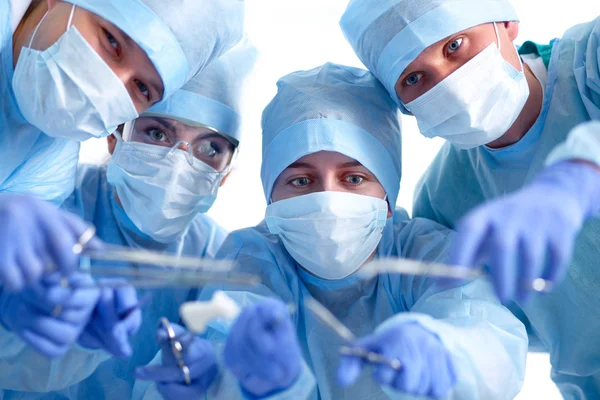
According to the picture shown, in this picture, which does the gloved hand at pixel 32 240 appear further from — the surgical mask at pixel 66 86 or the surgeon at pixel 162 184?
the surgeon at pixel 162 184

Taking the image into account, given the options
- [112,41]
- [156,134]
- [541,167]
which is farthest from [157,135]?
[541,167]

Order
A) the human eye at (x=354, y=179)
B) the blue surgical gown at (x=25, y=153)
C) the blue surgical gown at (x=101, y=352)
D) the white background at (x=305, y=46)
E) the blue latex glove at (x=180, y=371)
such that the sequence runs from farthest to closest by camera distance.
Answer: the white background at (x=305, y=46), the human eye at (x=354, y=179), the blue surgical gown at (x=25, y=153), the blue surgical gown at (x=101, y=352), the blue latex glove at (x=180, y=371)

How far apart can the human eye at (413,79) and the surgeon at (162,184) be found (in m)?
0.55

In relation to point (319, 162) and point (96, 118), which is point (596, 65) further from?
point (96, 118)

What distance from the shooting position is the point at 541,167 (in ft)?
6.19

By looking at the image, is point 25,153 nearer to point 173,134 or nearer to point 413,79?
point 173,134

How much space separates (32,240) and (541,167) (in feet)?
4.47

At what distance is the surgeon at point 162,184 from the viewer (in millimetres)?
1956

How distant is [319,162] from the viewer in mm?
1844

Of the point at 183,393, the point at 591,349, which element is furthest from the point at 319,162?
the point at 591,349

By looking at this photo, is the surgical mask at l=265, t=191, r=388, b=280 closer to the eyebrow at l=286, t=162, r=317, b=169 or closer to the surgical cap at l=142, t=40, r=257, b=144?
the eyebrow at l=286, t=162, r=317, b=169

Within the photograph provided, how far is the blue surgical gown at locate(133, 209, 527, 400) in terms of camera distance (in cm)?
149

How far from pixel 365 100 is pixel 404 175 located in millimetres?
897

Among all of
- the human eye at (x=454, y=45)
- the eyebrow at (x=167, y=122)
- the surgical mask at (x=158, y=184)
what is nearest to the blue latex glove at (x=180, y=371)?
the surgical mask at (x=158, y=184)
